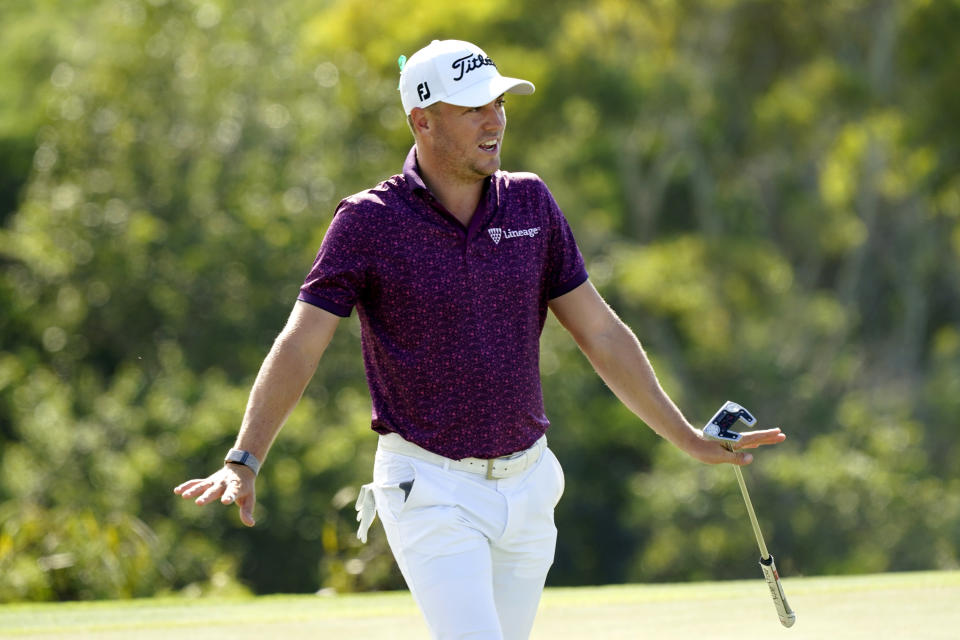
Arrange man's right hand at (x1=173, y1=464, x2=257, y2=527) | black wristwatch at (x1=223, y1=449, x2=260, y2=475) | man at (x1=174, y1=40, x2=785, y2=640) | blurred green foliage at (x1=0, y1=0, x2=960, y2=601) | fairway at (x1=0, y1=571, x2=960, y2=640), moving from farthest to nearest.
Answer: blurred green foliage at (x1=0, y1=0, x2=960, y2=601)
fairway at (x1=0, y1=571, x2=960, y2=640)
man at (x1=174, y1=40, x2=785, y2=640)
black wristwatch at (x1=223, y1=449, x2=260, y2=475)
man's right hand at (x1=173, y1=464, x2=257, y2=527)

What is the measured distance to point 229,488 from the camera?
391 cm

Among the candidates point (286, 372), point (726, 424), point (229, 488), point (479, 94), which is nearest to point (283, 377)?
point (286, 372)

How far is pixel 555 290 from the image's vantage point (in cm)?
450

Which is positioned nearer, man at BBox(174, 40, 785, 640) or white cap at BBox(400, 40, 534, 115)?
man at BBox(174, 40, 785, 640)

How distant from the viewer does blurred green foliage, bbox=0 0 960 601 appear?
769 inches

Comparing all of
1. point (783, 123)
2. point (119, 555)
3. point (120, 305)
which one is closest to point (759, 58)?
point (783, 123)

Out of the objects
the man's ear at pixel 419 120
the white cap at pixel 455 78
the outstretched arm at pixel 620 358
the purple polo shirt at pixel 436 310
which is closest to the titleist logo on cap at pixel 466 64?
the white cap at pixel 455 78

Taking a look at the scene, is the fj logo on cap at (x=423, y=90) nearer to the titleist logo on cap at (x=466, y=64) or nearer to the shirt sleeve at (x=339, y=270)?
the titleist logo on cap at (x=466, y=64)

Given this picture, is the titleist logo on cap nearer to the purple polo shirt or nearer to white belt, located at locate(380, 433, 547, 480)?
the purple polo shirt

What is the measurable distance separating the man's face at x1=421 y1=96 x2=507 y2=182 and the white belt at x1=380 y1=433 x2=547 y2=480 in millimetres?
722

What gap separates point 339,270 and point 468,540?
761 millimetres

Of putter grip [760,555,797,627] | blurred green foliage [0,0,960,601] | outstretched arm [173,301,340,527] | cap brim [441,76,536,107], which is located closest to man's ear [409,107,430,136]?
cap brim [441,76,536,107]

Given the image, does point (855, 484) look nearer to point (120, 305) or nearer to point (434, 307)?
point (120, 305)

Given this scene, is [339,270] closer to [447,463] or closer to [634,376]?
[447,463]
